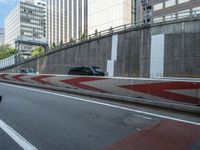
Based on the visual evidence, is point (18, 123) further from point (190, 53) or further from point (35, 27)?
point (35, 27)

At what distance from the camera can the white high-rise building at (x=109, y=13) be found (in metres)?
78.7

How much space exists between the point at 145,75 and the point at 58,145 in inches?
961

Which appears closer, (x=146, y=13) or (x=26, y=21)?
(x=146, y=13)

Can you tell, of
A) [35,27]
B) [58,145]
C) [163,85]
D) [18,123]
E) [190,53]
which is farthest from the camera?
[35,27]

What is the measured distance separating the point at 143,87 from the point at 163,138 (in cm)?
516

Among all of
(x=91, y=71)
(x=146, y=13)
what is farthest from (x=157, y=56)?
A: (x=146, y=13)

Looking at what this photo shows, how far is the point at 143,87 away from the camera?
10.6 metres

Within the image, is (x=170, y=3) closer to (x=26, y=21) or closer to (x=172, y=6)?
(x=172, y=6)

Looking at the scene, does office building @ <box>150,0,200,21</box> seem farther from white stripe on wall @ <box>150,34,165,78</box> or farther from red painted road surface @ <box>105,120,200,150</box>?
red painted road surface @ <box>105,120,200,150</box>

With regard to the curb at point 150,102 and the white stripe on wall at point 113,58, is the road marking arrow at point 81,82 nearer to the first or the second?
the curb at point 150,102

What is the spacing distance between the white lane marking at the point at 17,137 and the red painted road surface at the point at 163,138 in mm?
1598

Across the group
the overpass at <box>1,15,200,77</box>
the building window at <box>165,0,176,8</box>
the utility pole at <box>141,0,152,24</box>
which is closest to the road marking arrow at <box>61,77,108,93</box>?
the overpass at <box>1,15,200,77</box>

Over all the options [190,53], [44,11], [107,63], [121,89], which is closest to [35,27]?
[44,11]

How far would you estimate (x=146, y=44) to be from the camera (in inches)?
1142
